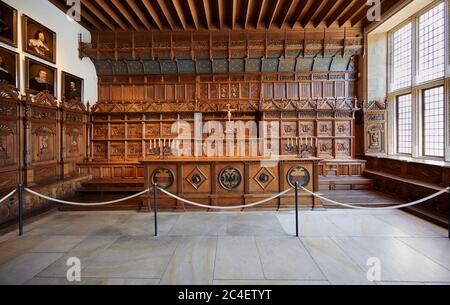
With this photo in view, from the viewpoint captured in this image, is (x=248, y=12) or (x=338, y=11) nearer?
(x=248, y=12)

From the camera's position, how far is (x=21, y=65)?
6008 millimetres

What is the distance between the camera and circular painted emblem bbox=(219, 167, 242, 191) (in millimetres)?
6211

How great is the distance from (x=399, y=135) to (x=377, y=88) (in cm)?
191

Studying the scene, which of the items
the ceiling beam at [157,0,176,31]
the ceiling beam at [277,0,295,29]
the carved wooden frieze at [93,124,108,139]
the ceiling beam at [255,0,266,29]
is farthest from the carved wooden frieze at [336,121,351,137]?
the carved wooden frieze at [93,124,108,139]

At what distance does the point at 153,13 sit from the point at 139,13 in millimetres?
477

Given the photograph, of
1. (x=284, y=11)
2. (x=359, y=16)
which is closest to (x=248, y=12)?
(x=284, y=11)

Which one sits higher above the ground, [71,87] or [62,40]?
[62,40]

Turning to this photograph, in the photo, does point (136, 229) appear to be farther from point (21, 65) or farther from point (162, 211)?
point (21, 65)

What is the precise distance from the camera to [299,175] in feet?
20.3

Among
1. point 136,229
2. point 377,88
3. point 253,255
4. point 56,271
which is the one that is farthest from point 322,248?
point 377,88

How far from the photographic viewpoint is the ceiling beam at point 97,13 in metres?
7.15

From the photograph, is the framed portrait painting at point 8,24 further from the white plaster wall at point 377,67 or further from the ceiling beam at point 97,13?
the white plaster wall at point 377,67

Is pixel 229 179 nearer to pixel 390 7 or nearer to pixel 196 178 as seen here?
pixel 196 178

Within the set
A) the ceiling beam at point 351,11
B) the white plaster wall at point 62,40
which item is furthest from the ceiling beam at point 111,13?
the ceiling beam at point 351,11
